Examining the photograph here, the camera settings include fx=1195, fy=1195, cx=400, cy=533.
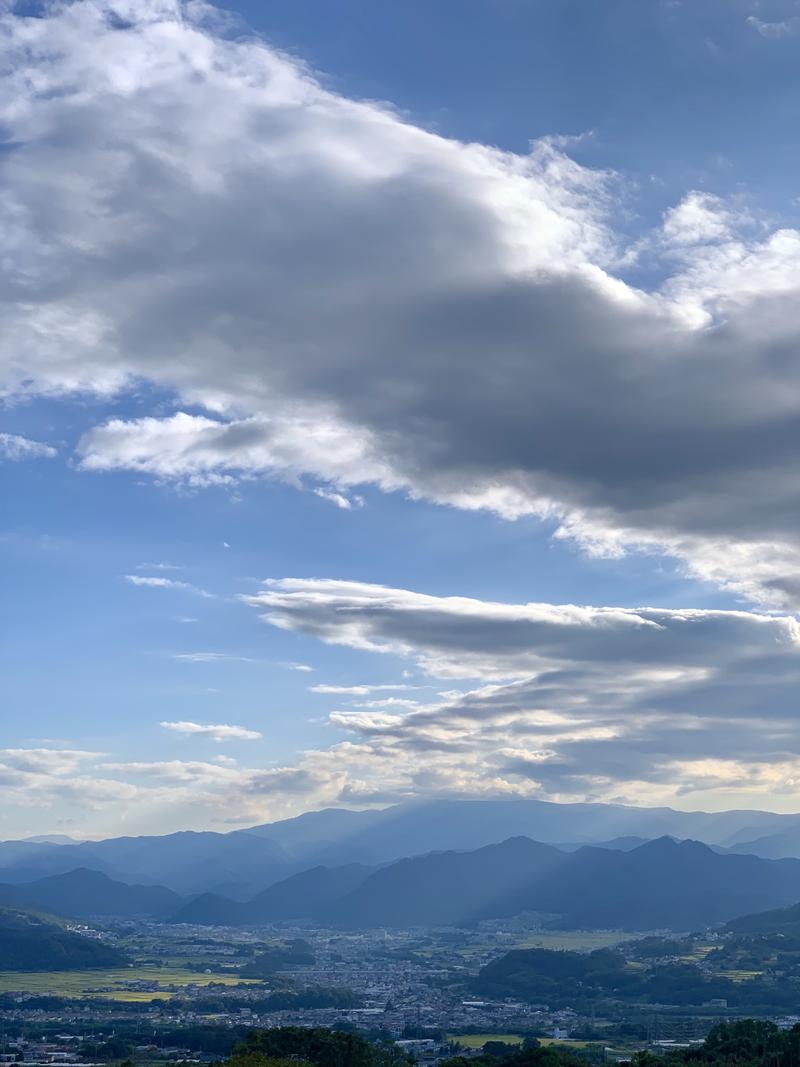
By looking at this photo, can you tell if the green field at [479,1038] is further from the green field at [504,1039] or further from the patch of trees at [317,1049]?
the patch of trees at [317,1049]

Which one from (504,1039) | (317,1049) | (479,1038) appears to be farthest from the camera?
(479,1038)

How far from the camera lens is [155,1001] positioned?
16525 centimetres

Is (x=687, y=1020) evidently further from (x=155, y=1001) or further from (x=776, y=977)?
(x=155, y=1001)

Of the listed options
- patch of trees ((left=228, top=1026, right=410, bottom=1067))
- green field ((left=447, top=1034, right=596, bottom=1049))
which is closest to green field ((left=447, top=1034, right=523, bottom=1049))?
green field ((left=447, top=1034, right=596, bottom=1049))

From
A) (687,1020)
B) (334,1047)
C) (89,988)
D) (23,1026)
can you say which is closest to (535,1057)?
(334,1047)

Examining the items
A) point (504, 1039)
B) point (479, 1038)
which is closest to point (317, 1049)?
point (504, 1039)

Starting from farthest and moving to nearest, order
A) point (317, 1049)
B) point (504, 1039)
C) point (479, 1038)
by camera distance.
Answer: point (479, 1038) < point (504, 1039) < point (317, 1049)

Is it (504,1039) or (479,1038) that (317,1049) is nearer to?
(504,1039)

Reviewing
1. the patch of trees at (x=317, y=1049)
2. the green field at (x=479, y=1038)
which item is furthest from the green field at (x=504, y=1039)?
the patch of trees at (x=317, y=1049)

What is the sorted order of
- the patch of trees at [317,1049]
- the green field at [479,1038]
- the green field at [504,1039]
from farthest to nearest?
the green field at [479,1038] → the green field at [504,1039] → the patch of trees at [317,1049]

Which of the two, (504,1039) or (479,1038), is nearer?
(504,1039)

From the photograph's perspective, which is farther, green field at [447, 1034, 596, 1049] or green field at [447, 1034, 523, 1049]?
green field at [447, 1034, 523, 1049]

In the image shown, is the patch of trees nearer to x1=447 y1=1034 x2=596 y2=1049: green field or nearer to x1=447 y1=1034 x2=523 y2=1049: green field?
x1=447 y1=1034 x2=596 y2=1049: green field

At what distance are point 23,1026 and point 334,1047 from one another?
80.2 meters
